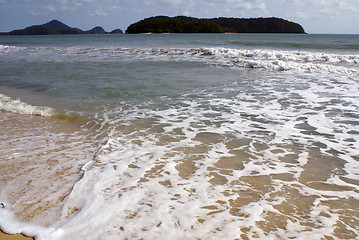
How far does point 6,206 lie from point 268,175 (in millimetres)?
2612

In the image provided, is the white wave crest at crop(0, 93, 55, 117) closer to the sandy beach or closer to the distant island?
the sandy beach

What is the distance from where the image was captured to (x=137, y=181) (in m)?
2.98

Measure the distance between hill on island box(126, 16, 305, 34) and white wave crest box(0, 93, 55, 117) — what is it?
94.1 meters

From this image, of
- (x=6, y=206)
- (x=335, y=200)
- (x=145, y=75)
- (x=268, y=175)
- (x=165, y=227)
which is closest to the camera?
(x=165, y=227)

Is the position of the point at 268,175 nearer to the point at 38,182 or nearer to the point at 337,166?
the point at 337,166

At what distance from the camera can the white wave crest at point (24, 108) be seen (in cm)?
559

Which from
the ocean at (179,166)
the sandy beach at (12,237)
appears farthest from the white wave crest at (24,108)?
the sandy beach at (12,237)

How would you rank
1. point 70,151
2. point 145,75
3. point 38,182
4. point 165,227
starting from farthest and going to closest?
point 145,75, point 70,151, point 38,182, point 165,227

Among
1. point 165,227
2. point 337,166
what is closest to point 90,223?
point 165,227

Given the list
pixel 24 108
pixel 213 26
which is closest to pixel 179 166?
pixel 24 108

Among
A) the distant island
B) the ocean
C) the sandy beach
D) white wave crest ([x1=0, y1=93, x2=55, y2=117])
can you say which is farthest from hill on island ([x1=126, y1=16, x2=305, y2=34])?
the sandy beach

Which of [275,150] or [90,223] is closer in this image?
[90,223]

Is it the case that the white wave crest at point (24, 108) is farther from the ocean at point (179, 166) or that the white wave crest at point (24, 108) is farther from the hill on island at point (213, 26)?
the hill on island at point (213, 26)

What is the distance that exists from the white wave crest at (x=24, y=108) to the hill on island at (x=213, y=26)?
94.1m
